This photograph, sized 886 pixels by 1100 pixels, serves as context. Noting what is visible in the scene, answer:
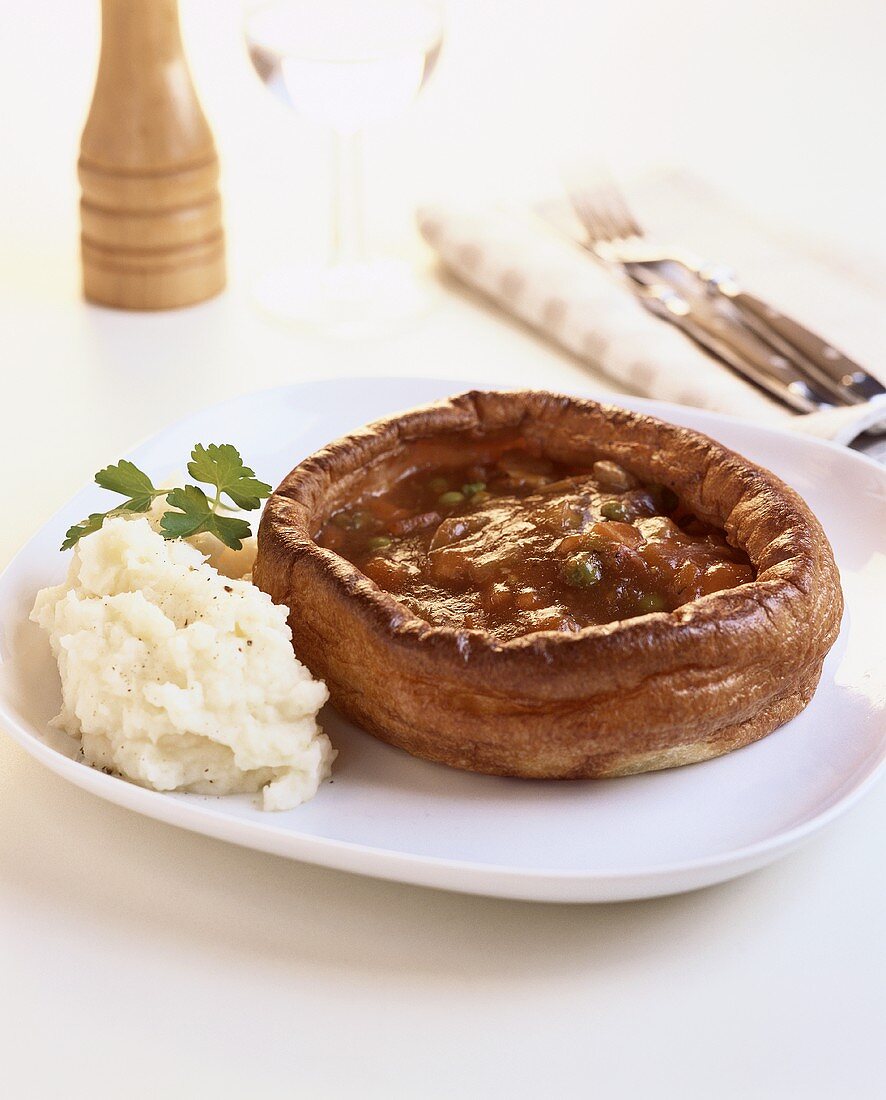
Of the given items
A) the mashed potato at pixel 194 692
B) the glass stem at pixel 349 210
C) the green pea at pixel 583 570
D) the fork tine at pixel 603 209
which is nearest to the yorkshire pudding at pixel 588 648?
the green pea at pixel 583 570

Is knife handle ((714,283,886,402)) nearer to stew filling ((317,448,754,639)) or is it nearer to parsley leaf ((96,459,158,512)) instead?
stew filling ((317,448,754,639))

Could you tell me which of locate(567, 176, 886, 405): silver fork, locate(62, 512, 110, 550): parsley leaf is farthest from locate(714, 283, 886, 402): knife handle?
locate(62, 512, 110, 550): parsley leaf

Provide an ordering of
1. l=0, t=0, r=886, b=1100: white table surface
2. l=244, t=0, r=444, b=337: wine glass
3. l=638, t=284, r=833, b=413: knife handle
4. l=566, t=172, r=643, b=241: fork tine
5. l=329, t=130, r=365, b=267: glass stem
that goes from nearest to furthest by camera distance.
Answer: l=0, t=0, r=886, b=1100: white table surface, l=638, t=284, r=833, b=413: knife handle, l=244, t=0, r=444, b=337: wine glass, l=329, t=130, r=365, b=267: glass stem, l=566, t=172, r=643, b=241: fork tine

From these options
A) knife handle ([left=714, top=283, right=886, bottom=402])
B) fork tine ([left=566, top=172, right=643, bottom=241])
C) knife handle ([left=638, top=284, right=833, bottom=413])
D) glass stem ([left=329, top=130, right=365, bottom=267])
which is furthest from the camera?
fork tine ([left=566, top=172, right=643, bottom=241])

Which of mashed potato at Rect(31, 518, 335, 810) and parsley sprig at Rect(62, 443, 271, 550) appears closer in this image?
mashed potato at Rect(31, 518, 335, 810)

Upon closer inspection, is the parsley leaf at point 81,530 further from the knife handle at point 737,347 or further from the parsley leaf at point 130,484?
the knife handle at point 737,347

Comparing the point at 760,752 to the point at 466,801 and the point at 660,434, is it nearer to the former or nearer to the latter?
the point at 466,801
